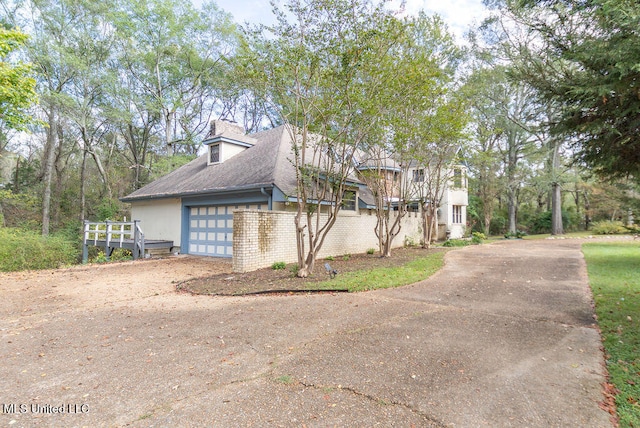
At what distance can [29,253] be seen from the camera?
1080cm

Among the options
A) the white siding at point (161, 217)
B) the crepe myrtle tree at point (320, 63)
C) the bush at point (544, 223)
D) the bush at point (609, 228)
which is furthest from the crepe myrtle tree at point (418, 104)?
the bush at point (544, 223)

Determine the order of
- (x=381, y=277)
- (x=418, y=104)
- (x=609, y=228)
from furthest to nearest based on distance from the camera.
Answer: (x=609, y=228)
(x=418, y=104)
(x=381, y=277)

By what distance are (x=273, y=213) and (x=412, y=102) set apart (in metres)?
5.97

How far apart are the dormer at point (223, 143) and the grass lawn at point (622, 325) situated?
14.1m

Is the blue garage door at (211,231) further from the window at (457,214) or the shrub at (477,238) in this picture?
the window at (457,214)

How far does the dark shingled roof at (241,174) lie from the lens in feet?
37.2

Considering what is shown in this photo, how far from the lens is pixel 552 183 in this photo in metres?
23.6

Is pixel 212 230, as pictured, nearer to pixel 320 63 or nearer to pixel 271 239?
pixel 271 239

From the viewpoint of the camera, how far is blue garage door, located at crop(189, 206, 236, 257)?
12.2 m

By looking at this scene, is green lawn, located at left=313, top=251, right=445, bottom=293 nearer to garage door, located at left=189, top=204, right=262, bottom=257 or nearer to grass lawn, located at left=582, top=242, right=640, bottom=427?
grass lawn, located at left=582, top=242, right=640, bottom=427

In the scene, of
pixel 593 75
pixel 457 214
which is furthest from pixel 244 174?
pixel 457 214

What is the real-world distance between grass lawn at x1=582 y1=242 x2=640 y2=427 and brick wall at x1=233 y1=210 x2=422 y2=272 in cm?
753

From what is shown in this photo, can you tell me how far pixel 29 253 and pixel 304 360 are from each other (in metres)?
12.5

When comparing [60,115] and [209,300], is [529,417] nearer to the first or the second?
[209,300]
